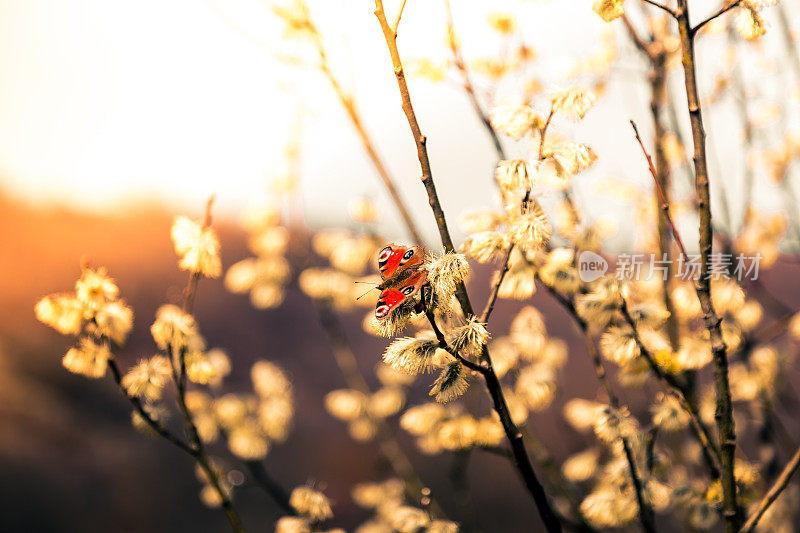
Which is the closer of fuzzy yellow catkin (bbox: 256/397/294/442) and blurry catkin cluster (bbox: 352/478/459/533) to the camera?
blurry catkin cluster (bbox: 352/478/459/533)

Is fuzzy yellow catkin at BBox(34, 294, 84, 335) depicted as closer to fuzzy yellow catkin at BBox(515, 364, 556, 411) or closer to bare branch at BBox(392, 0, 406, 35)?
bare branch at BBox(392, 0, 406, 35)

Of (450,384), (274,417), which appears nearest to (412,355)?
(450,384)

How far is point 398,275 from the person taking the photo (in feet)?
2.25

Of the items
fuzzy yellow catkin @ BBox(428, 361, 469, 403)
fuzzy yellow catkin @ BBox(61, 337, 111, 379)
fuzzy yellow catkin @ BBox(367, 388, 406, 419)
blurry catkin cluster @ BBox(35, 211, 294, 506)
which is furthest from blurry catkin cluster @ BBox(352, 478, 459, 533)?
fuzzy yellow catkin @ BBox(61, 337, 111, 379)

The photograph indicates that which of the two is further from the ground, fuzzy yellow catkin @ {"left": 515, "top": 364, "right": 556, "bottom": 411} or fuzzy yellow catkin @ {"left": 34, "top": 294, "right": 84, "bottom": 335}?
fuzzy yellow catkin @ {"left": 34, "top": 294, "right": 84, "bottom": 335}

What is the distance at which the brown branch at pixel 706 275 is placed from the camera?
0.80m

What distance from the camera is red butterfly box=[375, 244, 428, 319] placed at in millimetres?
658

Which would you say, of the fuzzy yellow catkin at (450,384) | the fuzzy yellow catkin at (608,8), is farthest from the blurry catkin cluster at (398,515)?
the fuzzy yellow catkin at (608,8)

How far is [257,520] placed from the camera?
137 inches

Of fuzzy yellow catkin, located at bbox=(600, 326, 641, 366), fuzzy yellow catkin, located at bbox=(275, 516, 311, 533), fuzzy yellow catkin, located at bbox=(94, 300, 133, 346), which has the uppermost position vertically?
fuzzy yellow catkin, located at bbox=(94, 300, 133, 346)

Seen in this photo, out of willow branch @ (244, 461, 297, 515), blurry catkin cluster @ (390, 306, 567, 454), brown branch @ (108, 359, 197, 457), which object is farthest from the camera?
willow branch @ (244, 461, 297, 515)

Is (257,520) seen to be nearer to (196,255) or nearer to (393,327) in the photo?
(196,255)

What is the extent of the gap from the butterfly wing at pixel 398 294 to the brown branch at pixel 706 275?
48cm

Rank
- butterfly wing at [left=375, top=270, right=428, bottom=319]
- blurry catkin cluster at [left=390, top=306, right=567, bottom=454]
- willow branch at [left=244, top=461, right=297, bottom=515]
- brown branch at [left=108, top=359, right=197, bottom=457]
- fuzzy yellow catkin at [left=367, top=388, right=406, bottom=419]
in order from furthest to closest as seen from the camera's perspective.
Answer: fuzzy yellow catkin at [left=367, top=388, right=406, bottom=419]
willow branch at [left=244, top=461, right=297, bottom=515]
blurry catkin cluster at [left=390, top=306, right=567, bottom=454]
brown branch at [left=108, top=359, right=197, bottom=457]
butterfly wing at [left=375, top=270, right=428, bottom=319]
